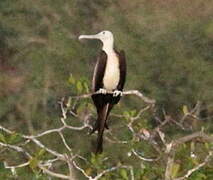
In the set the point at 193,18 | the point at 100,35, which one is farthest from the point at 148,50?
the point at 100,35

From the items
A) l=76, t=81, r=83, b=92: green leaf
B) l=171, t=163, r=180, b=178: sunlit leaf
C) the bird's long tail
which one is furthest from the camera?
the bird's long tail

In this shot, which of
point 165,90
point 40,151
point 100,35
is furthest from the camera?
point 165,90

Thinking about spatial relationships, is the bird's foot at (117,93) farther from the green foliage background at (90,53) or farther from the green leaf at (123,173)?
the green foliage background at (90,53)

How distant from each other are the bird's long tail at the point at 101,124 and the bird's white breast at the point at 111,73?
23 centimetres

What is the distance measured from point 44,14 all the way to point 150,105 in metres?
10.6

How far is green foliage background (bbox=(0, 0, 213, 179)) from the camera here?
1187cm

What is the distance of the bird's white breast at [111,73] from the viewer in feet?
16.5

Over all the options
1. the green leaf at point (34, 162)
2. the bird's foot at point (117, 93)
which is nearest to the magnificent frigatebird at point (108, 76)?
the bird's foot at point (117, 93)

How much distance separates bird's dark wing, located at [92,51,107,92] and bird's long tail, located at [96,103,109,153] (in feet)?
0.56

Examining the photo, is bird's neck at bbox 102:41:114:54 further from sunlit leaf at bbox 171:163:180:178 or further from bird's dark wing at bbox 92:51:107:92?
sunlit leaf at bbox 171:163:180:178

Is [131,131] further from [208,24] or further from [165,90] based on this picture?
[208,24]

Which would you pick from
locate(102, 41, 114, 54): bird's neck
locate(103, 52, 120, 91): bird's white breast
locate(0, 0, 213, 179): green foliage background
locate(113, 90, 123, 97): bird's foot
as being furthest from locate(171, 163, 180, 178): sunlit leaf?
locate(0, 0, 213, 179): green foliage background

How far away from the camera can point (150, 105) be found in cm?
383

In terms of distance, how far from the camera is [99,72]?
5.00m
